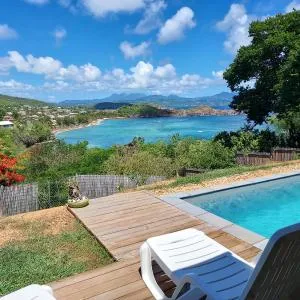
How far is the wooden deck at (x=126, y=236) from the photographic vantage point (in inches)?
141

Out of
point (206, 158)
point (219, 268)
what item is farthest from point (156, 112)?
point (219, 268)

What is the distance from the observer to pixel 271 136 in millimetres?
17891

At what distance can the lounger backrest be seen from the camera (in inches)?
78.7

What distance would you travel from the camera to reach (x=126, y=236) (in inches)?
200

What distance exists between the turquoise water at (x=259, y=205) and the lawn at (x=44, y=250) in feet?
9.92

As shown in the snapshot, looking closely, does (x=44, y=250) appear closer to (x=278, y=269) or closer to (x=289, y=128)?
(x=278, y=269)

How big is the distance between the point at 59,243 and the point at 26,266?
0.76 meters

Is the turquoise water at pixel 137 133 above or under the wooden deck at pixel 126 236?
under

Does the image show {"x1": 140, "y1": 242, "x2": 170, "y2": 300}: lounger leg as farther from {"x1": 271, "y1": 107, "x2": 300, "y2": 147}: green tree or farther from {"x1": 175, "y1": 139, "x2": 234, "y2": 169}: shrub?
{"x1": 271, "y1": 107, "x2": 300, "y2": 147}: green tree

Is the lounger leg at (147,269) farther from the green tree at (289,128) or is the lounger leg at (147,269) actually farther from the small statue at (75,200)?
the green tree at (289,128)

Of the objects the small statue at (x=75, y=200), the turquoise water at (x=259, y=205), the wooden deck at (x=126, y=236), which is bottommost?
the turquoise water at (x=259, y=205)

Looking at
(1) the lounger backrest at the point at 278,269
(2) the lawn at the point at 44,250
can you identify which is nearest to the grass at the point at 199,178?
(2) the lawn at the point at 44,250

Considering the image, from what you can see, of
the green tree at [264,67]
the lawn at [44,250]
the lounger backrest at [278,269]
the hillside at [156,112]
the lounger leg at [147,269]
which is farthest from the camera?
the hillside at [156,112]

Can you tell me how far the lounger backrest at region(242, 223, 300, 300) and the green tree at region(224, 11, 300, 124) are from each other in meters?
16.7
